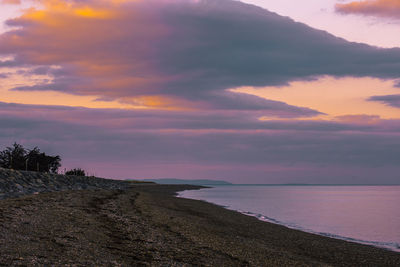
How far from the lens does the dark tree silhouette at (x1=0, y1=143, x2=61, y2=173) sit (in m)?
105

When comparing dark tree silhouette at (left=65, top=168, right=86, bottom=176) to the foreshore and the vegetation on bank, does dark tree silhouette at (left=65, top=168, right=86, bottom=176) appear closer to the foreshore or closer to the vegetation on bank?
Result: the vegetation on bank

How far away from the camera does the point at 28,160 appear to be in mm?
113500

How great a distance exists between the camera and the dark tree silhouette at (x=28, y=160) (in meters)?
105

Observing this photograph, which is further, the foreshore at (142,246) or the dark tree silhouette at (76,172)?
the dark tree silhouette at (76,172)

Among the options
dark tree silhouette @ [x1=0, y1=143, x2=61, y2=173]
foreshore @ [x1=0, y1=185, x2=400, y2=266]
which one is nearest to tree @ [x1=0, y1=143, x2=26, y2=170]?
dark tree silhouette @ [x1=0, y1=143, x2=61, y2=173]

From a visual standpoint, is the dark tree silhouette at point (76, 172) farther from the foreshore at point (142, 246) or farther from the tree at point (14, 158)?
the foreshore at point (142, 246)

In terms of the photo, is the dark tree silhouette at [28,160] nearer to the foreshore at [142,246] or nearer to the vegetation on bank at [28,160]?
the vegetation on bank at [28,160]

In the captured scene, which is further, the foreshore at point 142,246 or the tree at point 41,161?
the tree at point 41,161

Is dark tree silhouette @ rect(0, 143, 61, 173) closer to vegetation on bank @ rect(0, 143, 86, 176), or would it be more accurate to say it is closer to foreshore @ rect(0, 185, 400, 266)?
vegetation on bank @ rect(0, 143, 86, 176)

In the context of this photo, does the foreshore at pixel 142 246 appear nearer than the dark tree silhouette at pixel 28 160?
Yes

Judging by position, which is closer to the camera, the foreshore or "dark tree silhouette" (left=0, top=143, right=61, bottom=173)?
the foreshore

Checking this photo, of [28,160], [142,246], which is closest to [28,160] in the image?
[28,160]

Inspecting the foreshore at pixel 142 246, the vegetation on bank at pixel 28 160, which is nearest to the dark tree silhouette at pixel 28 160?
the vegetation on bank at pixel 28 160

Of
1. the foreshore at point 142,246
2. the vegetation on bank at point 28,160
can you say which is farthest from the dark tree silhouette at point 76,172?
the foreshore at point 142,246
